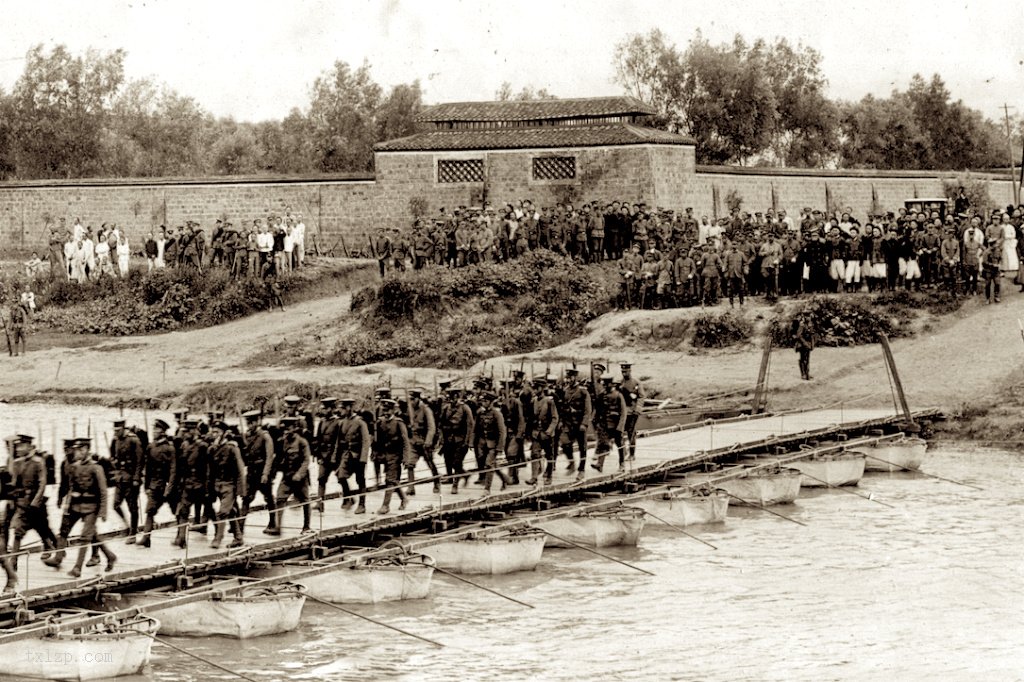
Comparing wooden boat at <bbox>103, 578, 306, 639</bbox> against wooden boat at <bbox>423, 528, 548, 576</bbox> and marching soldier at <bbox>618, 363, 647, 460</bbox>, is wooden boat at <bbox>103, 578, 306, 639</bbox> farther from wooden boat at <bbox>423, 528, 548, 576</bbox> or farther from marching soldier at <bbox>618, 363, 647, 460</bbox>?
marching soldier at <bbox>618, 363, 647, 460</bbox>

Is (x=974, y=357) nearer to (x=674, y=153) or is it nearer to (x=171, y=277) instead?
(x=674, y=153)

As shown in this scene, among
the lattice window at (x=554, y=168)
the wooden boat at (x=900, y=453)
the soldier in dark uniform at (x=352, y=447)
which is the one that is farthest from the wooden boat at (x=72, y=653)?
the lattice window at (x=554, y=168)

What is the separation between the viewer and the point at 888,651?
17.9 m

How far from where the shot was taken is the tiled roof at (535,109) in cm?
4312

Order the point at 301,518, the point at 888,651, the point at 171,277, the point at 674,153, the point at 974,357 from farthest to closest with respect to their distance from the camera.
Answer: the point at 674,153 → the point at 171,277 → the point at 974,357 → the point at 301,518 → the point at 888,651

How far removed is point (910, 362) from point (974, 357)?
1125mm

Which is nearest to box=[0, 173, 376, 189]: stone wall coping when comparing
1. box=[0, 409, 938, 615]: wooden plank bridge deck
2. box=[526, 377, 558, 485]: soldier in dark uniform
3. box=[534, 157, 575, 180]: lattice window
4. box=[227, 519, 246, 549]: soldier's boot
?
box=[534, 157, 575, 180]: lattice window

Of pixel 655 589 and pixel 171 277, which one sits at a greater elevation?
pixel 171 277

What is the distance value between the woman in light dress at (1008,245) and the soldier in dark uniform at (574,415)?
13460 millimetres

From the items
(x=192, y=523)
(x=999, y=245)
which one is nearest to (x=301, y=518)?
(x=192, y=523)

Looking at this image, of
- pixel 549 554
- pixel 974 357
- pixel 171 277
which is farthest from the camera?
pixel 171 277

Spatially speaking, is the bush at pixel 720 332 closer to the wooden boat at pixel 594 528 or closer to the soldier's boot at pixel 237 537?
the wooden boat at pixel 594 528

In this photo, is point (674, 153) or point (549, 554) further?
point (674, 153)

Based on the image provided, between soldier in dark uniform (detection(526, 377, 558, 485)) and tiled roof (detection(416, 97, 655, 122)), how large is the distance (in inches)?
823
